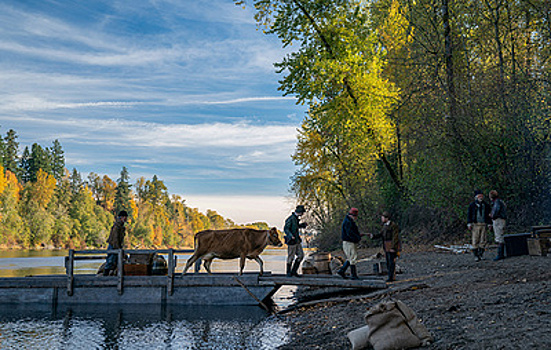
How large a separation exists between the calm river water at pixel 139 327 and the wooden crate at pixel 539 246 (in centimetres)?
906

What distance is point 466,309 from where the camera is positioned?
9242 mm

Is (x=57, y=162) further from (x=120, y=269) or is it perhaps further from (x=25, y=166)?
(x=120, y=269)

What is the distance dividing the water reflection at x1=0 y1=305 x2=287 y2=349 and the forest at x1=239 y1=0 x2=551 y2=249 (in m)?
14.2

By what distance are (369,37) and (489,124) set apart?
8.31m

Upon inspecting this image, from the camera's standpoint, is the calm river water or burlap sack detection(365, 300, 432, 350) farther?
the calm river water

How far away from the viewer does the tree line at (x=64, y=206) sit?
9806cm

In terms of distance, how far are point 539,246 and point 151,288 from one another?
45.1 ft

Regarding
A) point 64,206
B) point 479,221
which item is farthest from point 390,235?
point 64,206

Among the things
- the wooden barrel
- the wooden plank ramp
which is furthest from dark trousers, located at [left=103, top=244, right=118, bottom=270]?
the wooden barrel

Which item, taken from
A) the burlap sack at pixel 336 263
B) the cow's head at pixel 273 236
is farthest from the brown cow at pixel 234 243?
the burlap sack at pixel 336 263

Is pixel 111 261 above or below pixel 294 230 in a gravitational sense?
below

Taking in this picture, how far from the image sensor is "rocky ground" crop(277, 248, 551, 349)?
7127 mm

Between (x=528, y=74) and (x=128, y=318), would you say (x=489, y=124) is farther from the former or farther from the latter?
(x=128, y=318)

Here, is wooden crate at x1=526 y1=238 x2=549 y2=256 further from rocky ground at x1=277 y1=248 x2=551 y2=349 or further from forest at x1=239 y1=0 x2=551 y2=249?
forest at x1=239 y1=0 x2=551 y2=249
